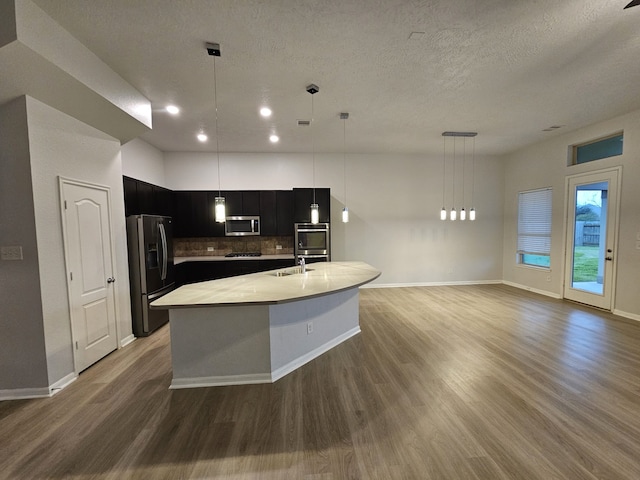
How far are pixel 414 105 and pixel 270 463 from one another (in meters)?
4.03

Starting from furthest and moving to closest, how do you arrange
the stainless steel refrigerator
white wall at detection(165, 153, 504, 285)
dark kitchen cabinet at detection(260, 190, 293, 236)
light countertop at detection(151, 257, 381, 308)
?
white wall at detection(165, 153, 504, 285), dark kitchen cabinet at detection(260, 190, 293, 236), the stainless steel refrigerator, light countertop at detection(151, 257, 381, 308)

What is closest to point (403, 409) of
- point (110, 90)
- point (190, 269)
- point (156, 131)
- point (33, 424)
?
point (33, 424)

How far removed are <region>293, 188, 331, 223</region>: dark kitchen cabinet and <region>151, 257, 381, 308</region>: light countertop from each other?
192cm

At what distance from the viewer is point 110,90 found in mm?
2654

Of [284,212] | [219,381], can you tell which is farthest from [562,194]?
[219,381]

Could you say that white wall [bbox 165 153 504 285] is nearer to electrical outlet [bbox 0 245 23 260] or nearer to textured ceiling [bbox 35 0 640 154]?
textured ceiling [bbox 35 0 640 154]

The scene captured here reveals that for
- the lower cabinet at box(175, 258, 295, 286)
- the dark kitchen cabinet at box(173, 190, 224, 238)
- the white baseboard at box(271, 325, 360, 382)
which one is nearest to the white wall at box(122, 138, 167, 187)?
the dark kitchen cabinet at box(173, 190, 224, 238)

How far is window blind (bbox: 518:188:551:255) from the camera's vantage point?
5.44 meters

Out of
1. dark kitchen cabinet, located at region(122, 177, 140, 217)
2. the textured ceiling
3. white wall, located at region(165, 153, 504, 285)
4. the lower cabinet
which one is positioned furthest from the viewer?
white wall, located at region(165, 153, 504, 285)

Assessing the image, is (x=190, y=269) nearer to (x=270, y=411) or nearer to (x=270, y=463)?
(x=270, y=411)

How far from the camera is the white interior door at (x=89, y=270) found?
2.70 metres

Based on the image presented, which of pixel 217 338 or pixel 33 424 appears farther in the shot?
pixel 217 338

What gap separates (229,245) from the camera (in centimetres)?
593

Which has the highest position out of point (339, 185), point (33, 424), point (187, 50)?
point (187, 50)
